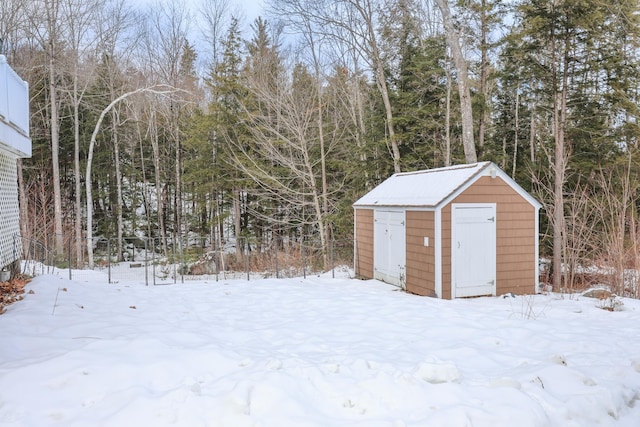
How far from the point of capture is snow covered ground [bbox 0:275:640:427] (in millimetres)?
3096

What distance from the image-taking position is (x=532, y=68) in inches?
512

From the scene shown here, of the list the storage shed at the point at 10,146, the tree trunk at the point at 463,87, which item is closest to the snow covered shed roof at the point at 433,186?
the tree trunk at the point at 463,87

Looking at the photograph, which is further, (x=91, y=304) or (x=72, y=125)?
(x=72, y=125)

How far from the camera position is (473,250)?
8.21 m

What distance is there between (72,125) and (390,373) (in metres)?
22.0

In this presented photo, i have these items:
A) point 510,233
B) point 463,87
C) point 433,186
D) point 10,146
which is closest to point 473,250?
point 510,233

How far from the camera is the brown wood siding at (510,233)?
832 centimetres

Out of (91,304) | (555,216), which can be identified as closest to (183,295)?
(91,304)

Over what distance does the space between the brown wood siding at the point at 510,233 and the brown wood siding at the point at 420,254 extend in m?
0.82

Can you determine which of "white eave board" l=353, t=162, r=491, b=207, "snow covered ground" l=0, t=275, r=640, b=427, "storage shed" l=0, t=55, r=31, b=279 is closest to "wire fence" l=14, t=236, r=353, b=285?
"white eave board" l=353, t=162, r=491, b=207

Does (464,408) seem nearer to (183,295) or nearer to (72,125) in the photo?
(183,295)

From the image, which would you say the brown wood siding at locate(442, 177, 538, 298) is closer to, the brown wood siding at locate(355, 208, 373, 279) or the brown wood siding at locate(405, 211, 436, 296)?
the brown wood siding at locate(405, 211, 436, 296)

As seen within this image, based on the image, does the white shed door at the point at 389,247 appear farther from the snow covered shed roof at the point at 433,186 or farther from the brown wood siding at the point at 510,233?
the brown wood siding at the point at 510,233

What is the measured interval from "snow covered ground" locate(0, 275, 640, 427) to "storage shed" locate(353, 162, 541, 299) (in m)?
1.28
